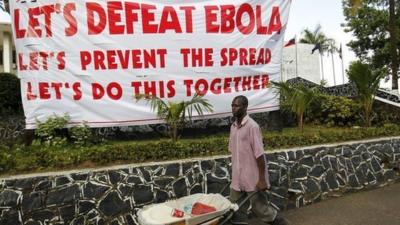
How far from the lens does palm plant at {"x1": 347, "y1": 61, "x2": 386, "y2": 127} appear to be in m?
8.16

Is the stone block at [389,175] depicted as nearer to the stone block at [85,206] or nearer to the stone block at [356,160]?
the stone block at [356,160]

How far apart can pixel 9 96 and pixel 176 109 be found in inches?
149

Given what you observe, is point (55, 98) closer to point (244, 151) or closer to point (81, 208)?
point (81, 208)

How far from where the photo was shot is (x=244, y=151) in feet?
14.3

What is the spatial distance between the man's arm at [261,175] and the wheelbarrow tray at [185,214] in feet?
1.56

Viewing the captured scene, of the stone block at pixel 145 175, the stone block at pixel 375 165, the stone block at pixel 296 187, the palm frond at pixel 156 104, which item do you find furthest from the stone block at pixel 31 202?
the stone block at pixel 375 165

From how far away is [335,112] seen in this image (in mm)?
9531

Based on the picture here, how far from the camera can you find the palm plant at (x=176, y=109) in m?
6.21

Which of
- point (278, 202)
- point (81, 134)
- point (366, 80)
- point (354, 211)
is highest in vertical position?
point (366, 80)

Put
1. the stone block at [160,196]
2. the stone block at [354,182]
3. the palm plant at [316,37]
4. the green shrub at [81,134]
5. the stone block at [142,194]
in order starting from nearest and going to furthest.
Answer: the stone block at [142,194], the stone block at [160,196], the green shrub at [81,134], the stone block at [354,182], the palm plant at [316,37]

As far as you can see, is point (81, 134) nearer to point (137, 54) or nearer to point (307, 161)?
point (137, 54)

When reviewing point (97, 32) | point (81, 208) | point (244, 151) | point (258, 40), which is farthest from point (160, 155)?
point (258, 40)

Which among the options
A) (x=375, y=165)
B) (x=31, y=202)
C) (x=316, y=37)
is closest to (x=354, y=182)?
(x=375, y=165)

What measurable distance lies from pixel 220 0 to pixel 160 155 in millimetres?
2711
